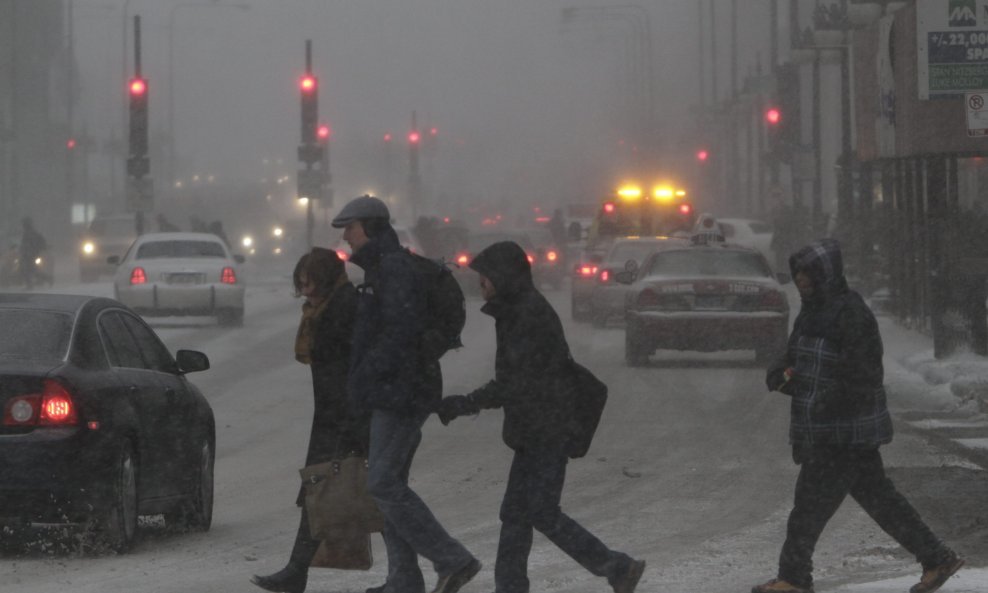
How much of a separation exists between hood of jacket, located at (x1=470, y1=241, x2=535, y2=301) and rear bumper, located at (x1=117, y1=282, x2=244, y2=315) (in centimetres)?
2213

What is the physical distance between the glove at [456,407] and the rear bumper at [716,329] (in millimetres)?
14565

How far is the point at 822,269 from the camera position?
316 inches

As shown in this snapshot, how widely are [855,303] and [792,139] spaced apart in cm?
4165

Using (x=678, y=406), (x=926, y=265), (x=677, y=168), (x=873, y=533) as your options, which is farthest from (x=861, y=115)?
(x=677, y=168)

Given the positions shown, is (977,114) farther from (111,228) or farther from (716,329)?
(111,228)

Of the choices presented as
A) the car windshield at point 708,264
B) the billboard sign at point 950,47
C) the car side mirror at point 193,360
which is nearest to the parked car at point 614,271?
the car windshield at point 708,264

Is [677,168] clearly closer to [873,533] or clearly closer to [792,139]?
[792,139]

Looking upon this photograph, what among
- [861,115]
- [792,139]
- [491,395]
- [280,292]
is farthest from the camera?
[792,139]

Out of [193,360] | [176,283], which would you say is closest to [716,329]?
[176,283]

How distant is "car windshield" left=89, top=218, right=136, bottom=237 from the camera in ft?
163

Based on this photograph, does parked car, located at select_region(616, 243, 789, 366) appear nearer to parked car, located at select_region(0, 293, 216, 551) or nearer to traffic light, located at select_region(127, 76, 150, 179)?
parked car, located at select_region(0, 293, 216, 551)

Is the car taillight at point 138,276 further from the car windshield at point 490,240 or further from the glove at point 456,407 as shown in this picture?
the glove at point 456,407

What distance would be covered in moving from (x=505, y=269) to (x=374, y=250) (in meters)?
0.62

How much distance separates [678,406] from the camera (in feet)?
60.3
